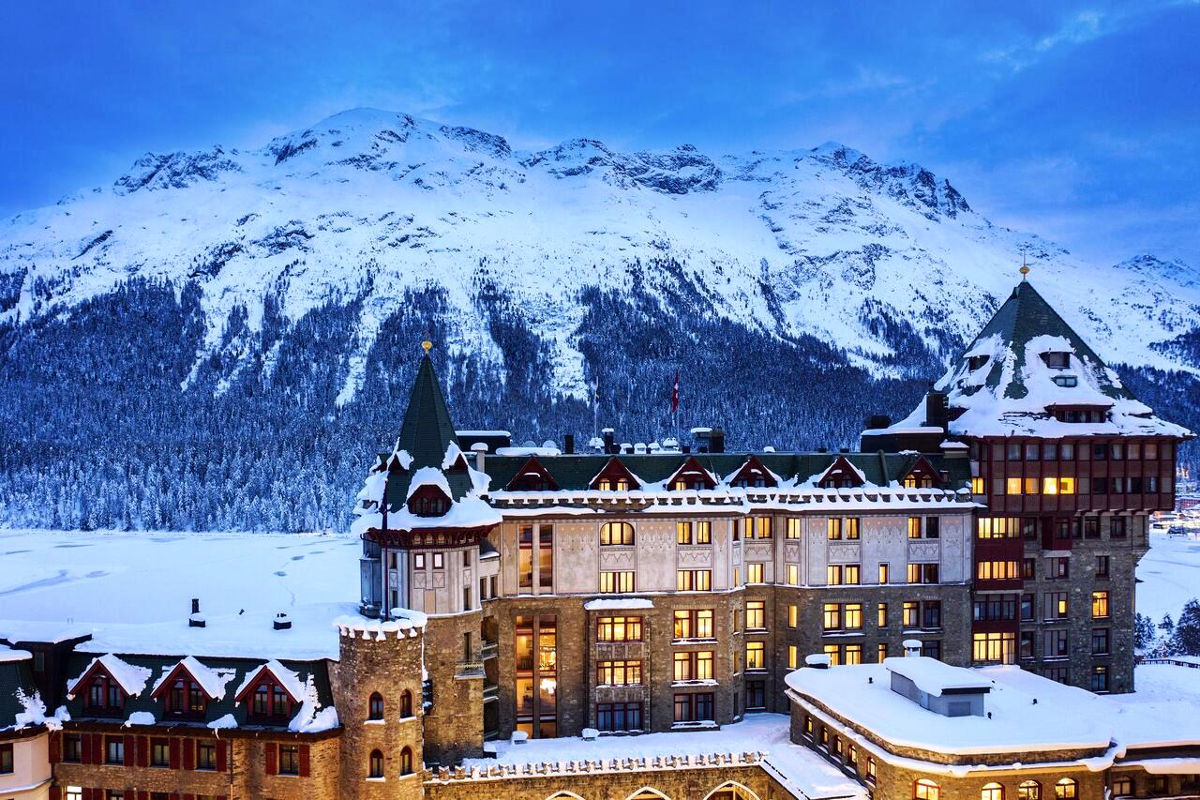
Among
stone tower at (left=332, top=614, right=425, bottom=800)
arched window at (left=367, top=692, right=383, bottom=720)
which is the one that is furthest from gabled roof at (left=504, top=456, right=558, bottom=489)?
arched window at (left=367, top=692, right=383, bottom=720)

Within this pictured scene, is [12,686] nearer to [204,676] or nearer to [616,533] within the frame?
[204,676]

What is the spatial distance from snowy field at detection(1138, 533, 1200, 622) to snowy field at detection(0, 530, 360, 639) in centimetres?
9660

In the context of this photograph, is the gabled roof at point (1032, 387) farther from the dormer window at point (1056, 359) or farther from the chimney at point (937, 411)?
the chimney at point (937, 411)

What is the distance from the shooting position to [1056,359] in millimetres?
62375

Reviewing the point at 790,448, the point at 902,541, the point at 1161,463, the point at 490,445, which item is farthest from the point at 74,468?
the point at 1161,463

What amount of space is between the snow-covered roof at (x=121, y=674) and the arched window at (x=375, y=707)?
11.3 metres

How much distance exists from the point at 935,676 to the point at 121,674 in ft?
131

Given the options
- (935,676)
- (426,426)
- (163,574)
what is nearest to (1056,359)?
(935,676)

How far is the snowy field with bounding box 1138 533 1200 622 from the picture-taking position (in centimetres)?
12281

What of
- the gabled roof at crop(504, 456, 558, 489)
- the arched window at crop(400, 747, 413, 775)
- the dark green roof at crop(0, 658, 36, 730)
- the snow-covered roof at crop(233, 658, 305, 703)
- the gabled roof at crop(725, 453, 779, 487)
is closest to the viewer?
the dark green roof at crop(0, 658, 36, 730)

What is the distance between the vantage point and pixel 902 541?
5953 cm

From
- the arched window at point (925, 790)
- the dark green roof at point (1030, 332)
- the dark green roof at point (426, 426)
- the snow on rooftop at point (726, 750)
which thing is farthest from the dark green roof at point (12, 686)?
the dark green roof at point (1030, 332)

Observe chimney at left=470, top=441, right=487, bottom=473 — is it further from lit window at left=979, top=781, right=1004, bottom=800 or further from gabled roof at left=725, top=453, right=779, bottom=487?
lit window at left=979, top=781, right=1004, bottom=800

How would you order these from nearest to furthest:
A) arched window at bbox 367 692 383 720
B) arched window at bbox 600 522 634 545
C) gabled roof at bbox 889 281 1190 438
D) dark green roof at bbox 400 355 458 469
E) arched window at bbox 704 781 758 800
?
arched window at bbox 367 692 383 720 → arched window at bbox 704 781 758 800 → dark green roof at bbox 400 355 458 469 → arched window at bbox 600 522 634 545 → gabled roof at bbox 889 281 1190 438
